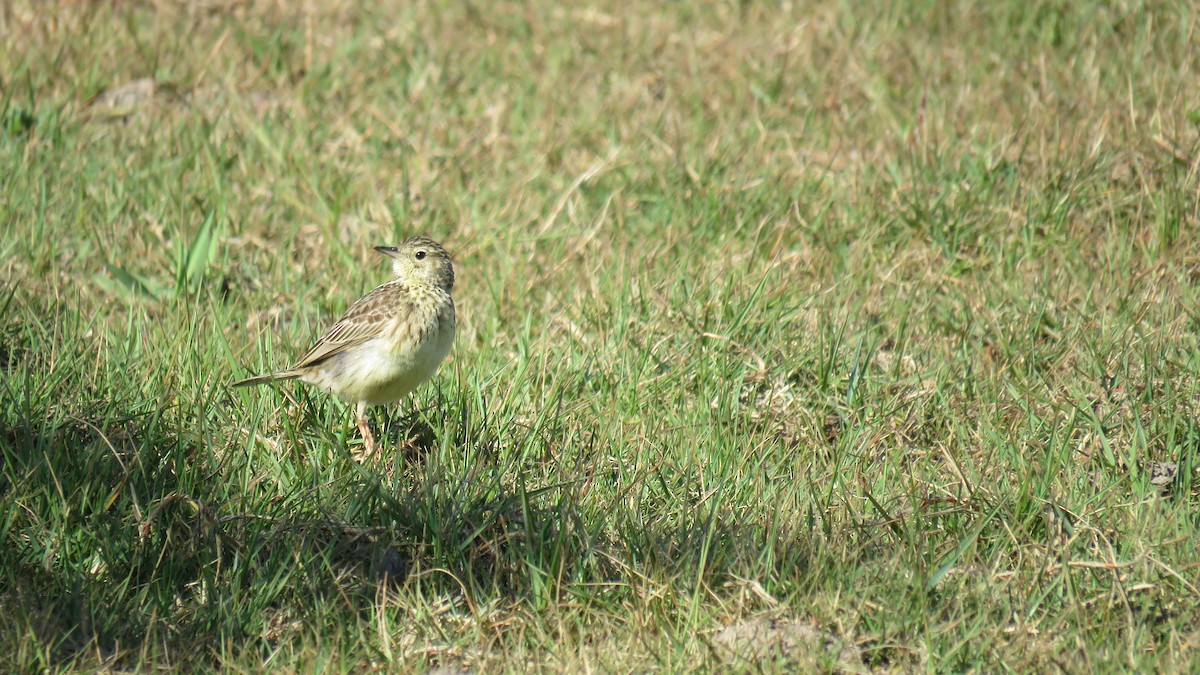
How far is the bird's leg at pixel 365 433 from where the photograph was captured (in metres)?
5.13

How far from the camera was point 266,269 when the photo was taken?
6949mm

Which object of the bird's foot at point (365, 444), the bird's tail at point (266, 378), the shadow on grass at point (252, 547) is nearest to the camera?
the shadow on grass at point (252, 547)

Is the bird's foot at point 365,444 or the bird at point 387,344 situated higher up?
the bird at point 387,344

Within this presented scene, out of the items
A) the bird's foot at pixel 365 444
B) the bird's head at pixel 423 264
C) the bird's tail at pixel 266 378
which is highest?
the bird's head at pixel 423 264

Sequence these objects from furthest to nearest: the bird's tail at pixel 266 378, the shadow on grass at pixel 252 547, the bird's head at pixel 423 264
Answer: the bird's head at pixel 423 264 < the bird's tail at pixel 266 378 < the shadow on grass at pixel 252 547

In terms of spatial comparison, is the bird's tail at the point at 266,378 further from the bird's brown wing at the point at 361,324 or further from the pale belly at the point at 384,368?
the pale belly at the point at 384,368

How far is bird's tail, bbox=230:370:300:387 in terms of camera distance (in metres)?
5.23

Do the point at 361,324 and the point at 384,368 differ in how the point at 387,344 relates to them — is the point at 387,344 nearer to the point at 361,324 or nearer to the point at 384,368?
the point at 384,368

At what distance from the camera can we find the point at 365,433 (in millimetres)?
5180

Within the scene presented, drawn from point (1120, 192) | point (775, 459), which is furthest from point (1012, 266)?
point (775, 459)

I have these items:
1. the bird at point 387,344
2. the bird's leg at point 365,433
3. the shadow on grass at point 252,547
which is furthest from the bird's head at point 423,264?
the shadow on grass at point 252,547

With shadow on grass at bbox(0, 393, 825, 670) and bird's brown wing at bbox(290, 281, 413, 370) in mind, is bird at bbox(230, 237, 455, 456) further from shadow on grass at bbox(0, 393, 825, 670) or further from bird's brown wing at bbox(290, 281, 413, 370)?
shadow on grass at bbox(0, 393, 825, 670)

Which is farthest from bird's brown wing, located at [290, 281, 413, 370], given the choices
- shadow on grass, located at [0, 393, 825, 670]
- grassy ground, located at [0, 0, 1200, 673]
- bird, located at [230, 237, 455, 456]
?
shadow on grass, located at [0, 393, 825, 670]

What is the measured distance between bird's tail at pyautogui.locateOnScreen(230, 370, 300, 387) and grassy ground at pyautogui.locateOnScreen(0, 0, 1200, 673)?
10cm
